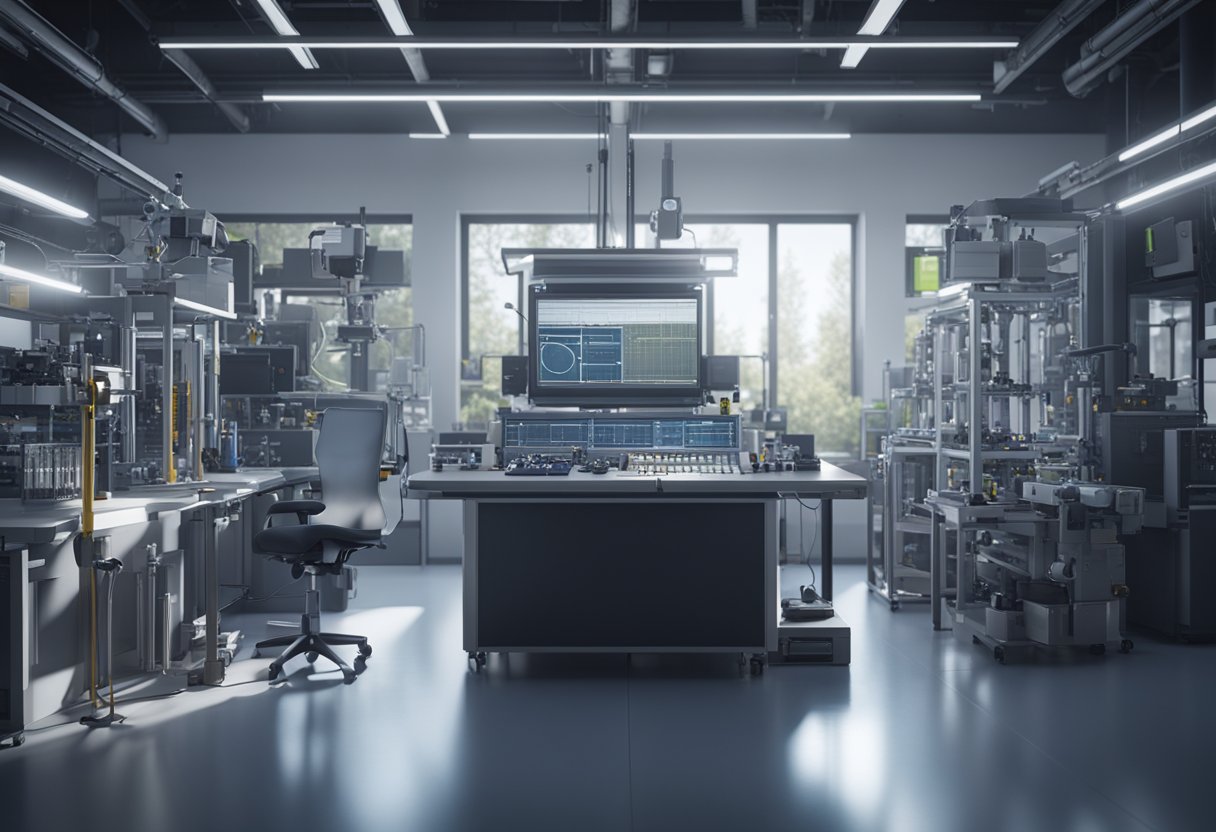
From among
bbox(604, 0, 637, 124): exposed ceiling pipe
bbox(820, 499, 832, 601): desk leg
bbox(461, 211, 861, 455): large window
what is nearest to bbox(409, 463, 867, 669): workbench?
bbox(820, 499, 832, 601): desk leg

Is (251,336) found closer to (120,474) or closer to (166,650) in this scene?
(120,474)

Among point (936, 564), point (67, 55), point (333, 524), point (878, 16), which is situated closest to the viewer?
point (333, 524)

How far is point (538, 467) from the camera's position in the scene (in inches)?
145

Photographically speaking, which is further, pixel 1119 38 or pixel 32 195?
pixel 1119 38

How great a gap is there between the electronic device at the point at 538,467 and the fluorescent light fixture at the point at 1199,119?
3554mm

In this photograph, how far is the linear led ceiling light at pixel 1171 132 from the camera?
4191 mm

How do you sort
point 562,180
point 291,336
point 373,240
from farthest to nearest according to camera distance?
point 373,240
point 562,180
point 291,336

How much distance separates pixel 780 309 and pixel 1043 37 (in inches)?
109

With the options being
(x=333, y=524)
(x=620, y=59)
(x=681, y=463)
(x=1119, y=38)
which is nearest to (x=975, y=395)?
(x=681, y=463)

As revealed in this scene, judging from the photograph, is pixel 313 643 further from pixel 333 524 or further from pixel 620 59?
pixel 620 59

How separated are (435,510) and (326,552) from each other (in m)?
3.07

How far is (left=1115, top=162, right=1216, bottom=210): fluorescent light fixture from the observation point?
14.5 ft

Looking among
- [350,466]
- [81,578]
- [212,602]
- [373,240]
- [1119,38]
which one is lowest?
[212,602]

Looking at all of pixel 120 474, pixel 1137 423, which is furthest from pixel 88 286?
pixel 1137 423
